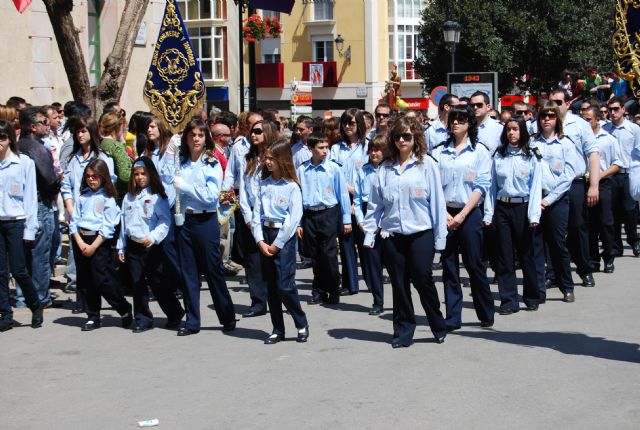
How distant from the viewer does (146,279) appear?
34.3 ft

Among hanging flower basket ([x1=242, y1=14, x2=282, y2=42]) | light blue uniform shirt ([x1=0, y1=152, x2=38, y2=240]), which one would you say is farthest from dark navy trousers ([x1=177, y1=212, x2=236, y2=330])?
hanging flower basket ([x1=242, y1=14, x2=282, y2=42])

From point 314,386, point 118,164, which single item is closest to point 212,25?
point 118,164

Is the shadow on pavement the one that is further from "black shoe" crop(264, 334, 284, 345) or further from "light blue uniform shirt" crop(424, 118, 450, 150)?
"light blue uniform shirt" crop(424, 118, 450, 150)

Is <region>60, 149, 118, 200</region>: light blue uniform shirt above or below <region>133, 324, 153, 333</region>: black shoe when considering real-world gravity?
above

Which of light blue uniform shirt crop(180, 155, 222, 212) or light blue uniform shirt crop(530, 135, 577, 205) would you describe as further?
light blue uniform shirt crop(530, 135, 577, 205)

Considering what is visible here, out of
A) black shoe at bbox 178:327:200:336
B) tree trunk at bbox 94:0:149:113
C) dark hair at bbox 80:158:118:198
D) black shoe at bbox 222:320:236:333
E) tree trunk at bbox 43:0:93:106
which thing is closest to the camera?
black shoe at bbox 178:327:200:336

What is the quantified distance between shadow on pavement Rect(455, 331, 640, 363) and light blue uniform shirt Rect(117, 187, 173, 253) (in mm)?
2807

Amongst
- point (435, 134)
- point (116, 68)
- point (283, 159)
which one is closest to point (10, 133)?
point (283, 159)

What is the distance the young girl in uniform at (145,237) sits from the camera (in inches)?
403

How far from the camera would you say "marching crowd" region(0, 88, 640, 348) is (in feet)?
30.5

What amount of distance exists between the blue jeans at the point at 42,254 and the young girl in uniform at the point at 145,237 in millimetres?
1260

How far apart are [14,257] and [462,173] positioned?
4109 mm

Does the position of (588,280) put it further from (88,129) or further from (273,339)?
(88,129)

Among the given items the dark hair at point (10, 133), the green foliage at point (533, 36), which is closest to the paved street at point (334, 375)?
the dark hair at point (10, 133)
